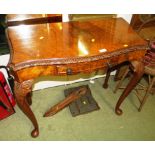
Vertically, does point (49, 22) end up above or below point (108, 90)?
above

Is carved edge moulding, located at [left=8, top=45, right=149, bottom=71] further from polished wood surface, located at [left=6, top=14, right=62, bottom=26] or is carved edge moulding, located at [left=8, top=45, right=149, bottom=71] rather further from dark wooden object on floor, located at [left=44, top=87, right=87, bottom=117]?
dark wooden object on floor, located at [left=44, top=87, right=87, bottom=117]

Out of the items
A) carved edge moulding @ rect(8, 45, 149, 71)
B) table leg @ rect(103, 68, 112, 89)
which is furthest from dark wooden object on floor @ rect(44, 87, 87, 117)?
carved edge moulding @ rect(8, 45, 149, 71)

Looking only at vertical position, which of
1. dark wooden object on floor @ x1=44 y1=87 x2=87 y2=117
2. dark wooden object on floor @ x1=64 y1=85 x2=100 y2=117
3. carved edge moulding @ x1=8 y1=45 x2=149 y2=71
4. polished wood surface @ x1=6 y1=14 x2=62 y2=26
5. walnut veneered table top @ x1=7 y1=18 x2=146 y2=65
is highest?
polished wood surface @ x1=6 y1=14 x2=62 y2=26

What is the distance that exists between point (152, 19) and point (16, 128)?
5.57 feet

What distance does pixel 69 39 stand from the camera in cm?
125

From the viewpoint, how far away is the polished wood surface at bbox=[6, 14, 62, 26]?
132cm

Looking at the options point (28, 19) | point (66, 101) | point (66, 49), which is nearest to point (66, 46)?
point (66, 49)

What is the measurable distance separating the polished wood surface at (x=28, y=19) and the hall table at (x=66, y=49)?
0.13 feet

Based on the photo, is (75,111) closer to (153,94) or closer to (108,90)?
(108,90)

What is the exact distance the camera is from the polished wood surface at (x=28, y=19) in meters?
1.32

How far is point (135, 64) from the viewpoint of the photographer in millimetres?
1358

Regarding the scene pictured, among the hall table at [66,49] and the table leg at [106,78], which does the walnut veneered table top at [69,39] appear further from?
the table leg at [106,78]
